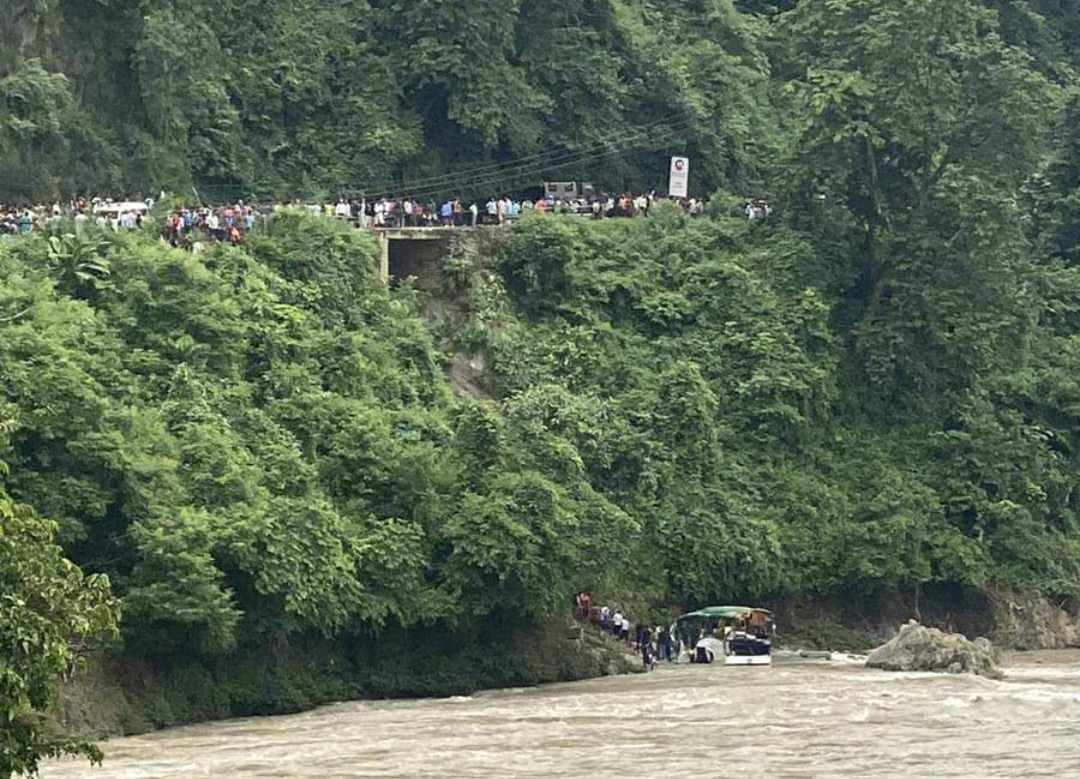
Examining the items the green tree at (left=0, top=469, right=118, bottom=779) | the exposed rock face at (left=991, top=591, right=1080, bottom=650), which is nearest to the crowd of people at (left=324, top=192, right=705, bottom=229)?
the exposed rock face at (left=991, top=591, right=1080, bottom=650)

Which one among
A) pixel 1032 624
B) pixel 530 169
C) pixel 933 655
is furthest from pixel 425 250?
pixel 933 655

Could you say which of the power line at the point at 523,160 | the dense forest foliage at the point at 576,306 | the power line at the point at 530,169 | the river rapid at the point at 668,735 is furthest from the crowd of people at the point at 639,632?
the power line at the point at 523,160

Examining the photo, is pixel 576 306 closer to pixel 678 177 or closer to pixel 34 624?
pixel 678 177

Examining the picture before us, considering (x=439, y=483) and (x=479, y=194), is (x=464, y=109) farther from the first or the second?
(x=439, y=483)

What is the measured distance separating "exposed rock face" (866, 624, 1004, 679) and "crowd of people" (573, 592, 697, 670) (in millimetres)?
4351

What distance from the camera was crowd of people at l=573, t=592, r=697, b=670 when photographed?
162 feet

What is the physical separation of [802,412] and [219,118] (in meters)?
15.9

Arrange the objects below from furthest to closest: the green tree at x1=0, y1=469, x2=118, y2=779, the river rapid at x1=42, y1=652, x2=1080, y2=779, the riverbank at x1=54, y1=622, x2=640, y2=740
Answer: the riverbank at x1=54, y1=622, x2=640, y2=740 → the river rapid at x1=42, y1=652, x2=1080, y2=779 → the green tree at x1=0, y1=469, x2=118, y2=779

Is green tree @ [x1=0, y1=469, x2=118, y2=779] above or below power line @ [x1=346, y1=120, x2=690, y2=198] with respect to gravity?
below

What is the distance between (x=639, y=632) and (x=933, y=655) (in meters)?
6.23

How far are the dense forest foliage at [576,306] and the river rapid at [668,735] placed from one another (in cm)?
304

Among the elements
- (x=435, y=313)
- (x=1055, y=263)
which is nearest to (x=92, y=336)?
(x=435, y=313)

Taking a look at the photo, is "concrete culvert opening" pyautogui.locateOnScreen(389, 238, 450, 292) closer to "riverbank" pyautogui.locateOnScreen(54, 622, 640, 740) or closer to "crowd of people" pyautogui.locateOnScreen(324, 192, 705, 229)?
"crowd of people" pyautogui.locateOnScreen(324, 192, 705, 229)

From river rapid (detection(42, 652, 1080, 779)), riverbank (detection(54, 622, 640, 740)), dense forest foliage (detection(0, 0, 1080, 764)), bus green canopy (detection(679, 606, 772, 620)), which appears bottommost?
river rapid (detection(42, 652, 1080, 779))
